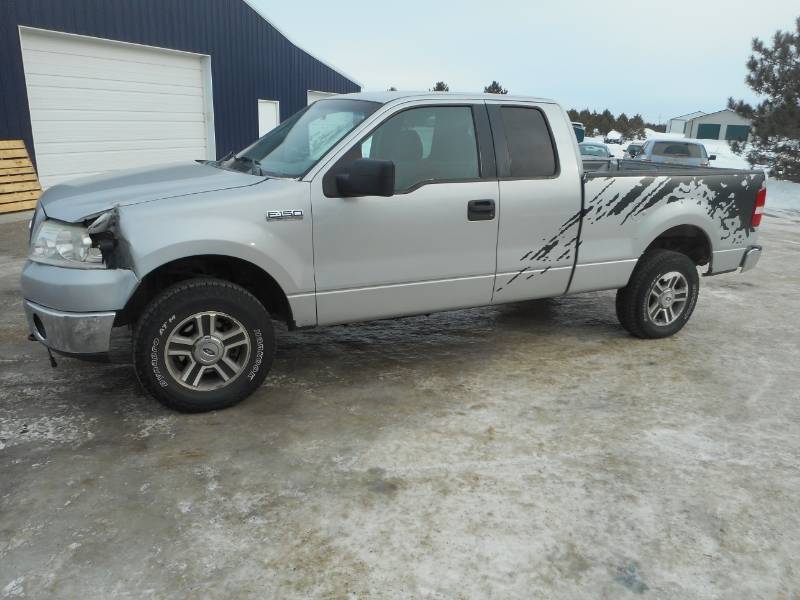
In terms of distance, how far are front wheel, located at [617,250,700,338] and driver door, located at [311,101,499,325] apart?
4.72 ft

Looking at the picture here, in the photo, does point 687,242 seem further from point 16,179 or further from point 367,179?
→ point 16,179

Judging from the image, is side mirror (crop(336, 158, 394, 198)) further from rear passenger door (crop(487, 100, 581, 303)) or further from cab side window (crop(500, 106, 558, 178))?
cab side window (crop(500, 106, 558, 178))

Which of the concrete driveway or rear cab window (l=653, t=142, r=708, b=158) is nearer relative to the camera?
the concrete driveway

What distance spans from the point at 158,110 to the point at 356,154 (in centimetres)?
1152

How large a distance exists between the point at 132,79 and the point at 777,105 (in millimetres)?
21062

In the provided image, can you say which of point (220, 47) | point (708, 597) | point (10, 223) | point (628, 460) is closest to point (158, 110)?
point (220, 47)

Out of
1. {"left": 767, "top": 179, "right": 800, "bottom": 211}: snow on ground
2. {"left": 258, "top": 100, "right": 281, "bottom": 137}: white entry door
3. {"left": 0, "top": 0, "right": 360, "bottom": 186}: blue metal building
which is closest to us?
{"left": 0, "top": 0, "right": 360, "bottom": 186}: blue metal building

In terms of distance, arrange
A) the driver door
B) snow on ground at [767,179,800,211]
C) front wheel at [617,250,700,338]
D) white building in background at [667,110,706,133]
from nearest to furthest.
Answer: the driver door < front wheel at [617,250,700,338] < snow on ground at [767,179,800,211] < white building in background at [667,110,706,133]

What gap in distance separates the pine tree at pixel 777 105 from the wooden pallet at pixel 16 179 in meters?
22.5

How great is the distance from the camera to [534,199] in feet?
14.7

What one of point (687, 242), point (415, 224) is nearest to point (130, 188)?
point (415, 224)

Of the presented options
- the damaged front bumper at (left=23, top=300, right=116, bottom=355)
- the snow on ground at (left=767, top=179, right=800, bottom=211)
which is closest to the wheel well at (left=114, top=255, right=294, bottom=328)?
the damaged front bumper at (left=23, top=300, right=116, bottom=355)

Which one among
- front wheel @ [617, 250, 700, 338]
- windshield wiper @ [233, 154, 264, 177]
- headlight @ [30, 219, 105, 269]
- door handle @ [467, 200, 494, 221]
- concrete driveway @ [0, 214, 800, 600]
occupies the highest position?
windshield wiper @ [233, 154, 264, 177]

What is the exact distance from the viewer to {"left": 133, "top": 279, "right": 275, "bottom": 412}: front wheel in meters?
3.57
